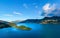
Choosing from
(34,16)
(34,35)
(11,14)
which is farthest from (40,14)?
(11,14)

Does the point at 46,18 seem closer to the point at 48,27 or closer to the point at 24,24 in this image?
the point at 48,27

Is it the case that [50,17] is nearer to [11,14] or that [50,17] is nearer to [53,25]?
[53,25]

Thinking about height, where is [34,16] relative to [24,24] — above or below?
above

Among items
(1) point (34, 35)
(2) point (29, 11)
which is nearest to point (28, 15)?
(2) point (29, 11)

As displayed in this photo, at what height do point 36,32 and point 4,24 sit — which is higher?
point 4,24

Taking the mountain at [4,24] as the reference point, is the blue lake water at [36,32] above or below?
below

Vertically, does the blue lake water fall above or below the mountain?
below

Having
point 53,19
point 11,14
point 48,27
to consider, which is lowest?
point 48,27
